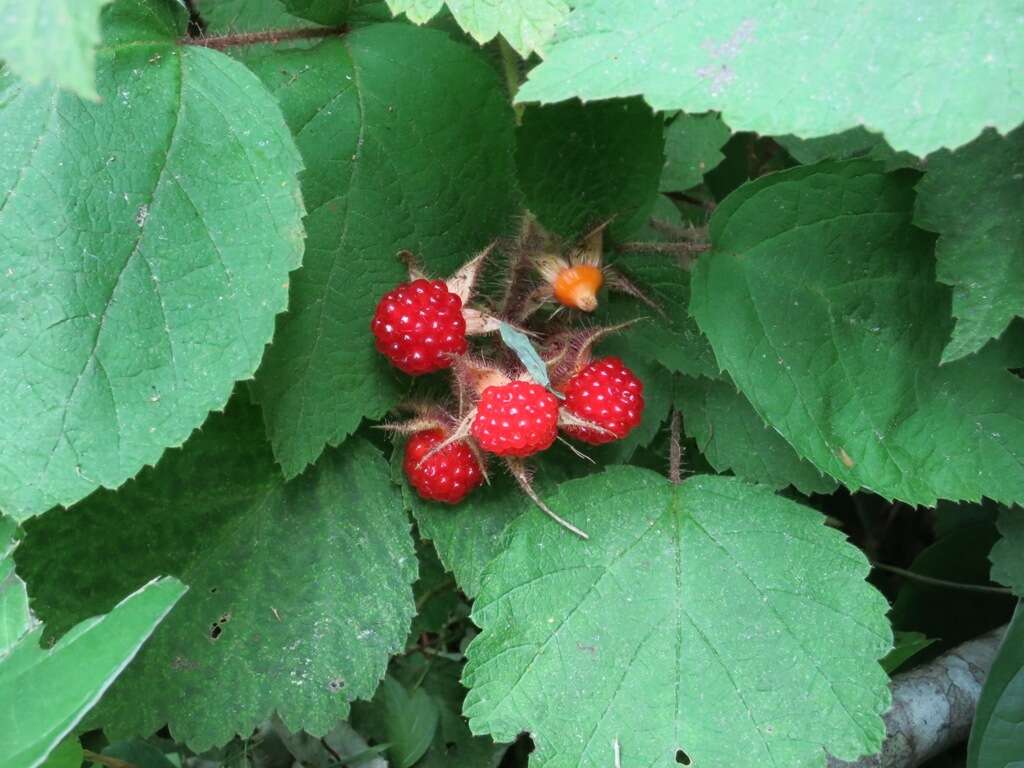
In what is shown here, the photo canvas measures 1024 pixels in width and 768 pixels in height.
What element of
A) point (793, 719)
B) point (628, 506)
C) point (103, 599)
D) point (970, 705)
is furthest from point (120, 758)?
point (970, 705)

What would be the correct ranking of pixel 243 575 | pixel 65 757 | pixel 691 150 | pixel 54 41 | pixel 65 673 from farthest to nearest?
1. pixel 691 150
2. pixel 243 575
3. pixel 65 757
4. pixel 65 673
5. pixel 54 41

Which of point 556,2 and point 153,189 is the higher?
point 556,2

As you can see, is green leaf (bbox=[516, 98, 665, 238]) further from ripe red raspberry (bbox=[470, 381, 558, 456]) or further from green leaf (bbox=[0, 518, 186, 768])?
green leaf (bbox=[0, 518, 186, 768])

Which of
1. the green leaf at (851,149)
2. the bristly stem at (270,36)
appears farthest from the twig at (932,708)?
the bristly stem at (270,36)

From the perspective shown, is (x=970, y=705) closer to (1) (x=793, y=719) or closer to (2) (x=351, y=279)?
(1) (x=793, y=719)

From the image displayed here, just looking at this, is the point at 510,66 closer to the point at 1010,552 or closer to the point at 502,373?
the point at 502,373

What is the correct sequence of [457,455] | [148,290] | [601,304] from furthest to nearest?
1. [601,304]
2. [457,455]
3. [148,290]

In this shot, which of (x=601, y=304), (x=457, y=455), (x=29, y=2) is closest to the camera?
(x=29, y=2)

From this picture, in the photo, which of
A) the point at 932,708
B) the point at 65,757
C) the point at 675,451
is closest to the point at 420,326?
the point at 675,451
